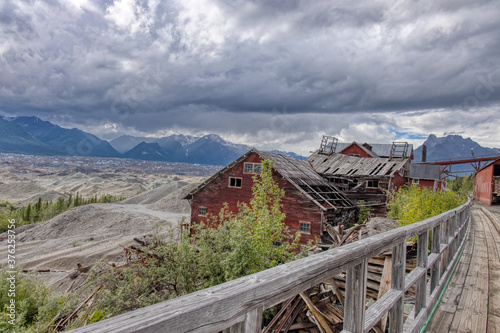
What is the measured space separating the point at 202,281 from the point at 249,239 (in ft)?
6.97

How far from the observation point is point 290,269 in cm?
168

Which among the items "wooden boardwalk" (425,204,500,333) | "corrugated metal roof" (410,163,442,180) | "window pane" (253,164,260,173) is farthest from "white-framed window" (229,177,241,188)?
"corrugated metal roof" (410,163,442,180)

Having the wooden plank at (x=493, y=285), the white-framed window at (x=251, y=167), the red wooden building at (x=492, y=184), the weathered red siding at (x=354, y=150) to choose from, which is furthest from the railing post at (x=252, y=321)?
the weathered red siding at (x=354, y=150)

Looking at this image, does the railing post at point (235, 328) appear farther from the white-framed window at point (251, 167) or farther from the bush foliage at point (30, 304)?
the white-framed window at point (251, 167)

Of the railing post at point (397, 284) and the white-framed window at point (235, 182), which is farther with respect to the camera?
the white-framed window at point (235, 182)

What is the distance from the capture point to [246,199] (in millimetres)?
24781

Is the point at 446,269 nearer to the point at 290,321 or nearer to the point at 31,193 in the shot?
the point at 290,321

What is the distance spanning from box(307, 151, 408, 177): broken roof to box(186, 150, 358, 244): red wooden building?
3.61 metres

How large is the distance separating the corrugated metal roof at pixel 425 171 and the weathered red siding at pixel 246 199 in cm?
2255

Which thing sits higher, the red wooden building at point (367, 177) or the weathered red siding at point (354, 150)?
the weathered red siding at point (354, 150)

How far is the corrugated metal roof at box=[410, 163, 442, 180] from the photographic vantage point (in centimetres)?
3800

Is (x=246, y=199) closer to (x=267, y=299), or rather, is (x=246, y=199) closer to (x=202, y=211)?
(x=202, y=211)

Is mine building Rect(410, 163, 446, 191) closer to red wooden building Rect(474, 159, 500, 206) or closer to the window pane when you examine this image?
red wooden building Rect(474, 159, 500, 206)

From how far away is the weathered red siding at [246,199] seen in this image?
71.1 ft
